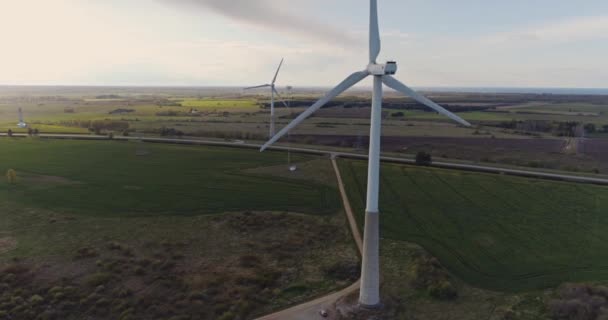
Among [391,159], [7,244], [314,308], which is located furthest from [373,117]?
[391,159]

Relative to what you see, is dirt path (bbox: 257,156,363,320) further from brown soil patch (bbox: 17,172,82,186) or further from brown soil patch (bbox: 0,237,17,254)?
brown soil patch (bbox: 17,172,82,186)

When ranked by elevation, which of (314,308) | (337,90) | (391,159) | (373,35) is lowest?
(314,308)

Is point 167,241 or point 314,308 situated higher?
point 167,241

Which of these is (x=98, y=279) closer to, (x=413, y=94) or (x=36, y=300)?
(x=36, y=300)

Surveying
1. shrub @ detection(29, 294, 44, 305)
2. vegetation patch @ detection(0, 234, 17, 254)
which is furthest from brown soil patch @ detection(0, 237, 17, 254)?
shrub @ detection(29, 294, 44, 305)

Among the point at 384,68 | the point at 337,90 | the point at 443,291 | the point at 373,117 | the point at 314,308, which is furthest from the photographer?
the point at 443,291

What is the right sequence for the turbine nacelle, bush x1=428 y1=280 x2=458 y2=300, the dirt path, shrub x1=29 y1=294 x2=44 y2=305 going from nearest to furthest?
the turbine nacelle → the dirt path → shrub x1=29 y1=294 x2=44 y2=305 → bush x1=428 y1=280 x2=458 y2=300

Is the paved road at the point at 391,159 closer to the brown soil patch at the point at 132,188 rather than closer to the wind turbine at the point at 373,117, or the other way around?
the brown soil patch at the point at 132,188
